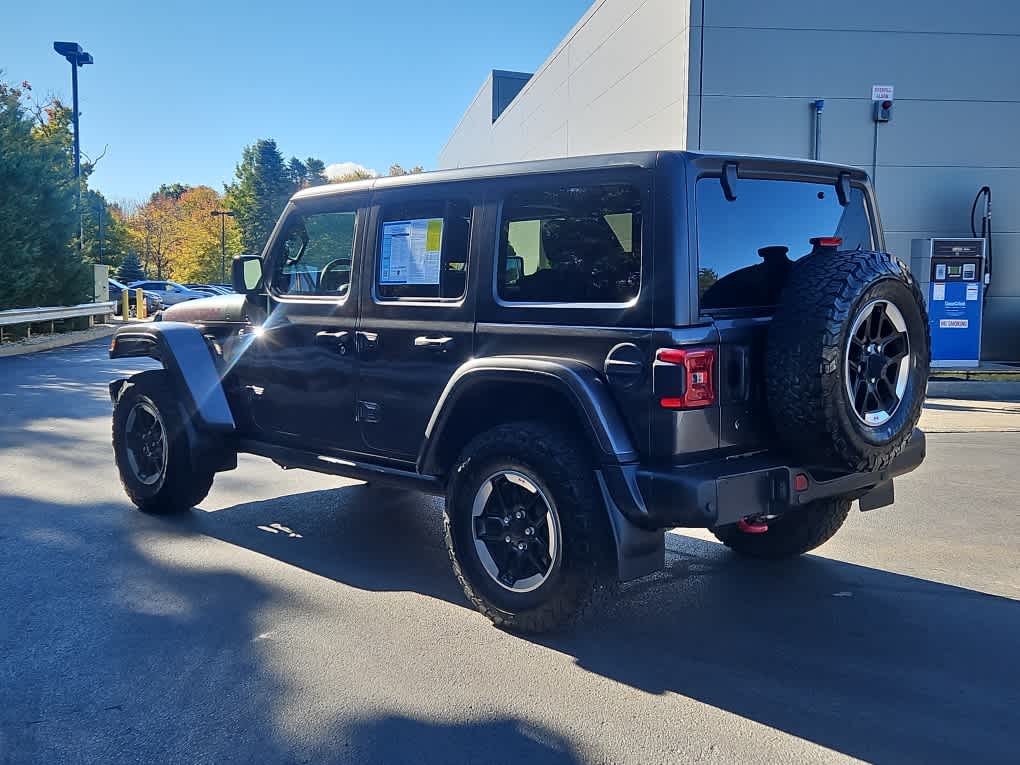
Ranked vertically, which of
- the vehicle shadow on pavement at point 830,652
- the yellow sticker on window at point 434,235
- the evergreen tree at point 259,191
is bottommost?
the vehicle shadow on pavement at point 830,652

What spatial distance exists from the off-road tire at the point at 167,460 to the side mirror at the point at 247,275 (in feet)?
2.75

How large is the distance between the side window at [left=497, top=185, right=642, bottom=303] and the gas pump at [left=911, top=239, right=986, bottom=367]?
1123 cm

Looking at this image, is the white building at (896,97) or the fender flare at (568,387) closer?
the fender flare at (568,387)

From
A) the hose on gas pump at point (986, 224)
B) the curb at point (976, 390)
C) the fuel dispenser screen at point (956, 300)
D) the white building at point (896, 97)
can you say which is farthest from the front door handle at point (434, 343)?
the hose on gas pump at point (986, 224)

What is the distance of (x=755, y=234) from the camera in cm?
421

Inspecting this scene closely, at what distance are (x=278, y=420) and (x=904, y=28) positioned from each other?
588 inches

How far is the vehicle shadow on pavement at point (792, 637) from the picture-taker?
3400 millimetres

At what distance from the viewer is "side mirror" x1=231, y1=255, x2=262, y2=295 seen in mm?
5770

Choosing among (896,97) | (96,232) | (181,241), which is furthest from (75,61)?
(181,241)

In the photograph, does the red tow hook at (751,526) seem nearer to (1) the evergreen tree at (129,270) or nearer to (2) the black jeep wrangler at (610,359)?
(2) the black jeep wrangler at (610,359)

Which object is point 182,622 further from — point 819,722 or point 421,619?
point 819,722

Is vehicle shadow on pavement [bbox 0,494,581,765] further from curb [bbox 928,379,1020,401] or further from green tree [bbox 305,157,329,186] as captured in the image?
green tree [bbox 305,157,329,186]

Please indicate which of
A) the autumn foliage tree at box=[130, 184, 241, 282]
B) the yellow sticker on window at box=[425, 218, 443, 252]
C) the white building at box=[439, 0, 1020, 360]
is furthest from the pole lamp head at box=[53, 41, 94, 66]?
the autumn foliage tree at box=[130, 184, 241, 282]

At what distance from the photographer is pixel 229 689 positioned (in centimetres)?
363
